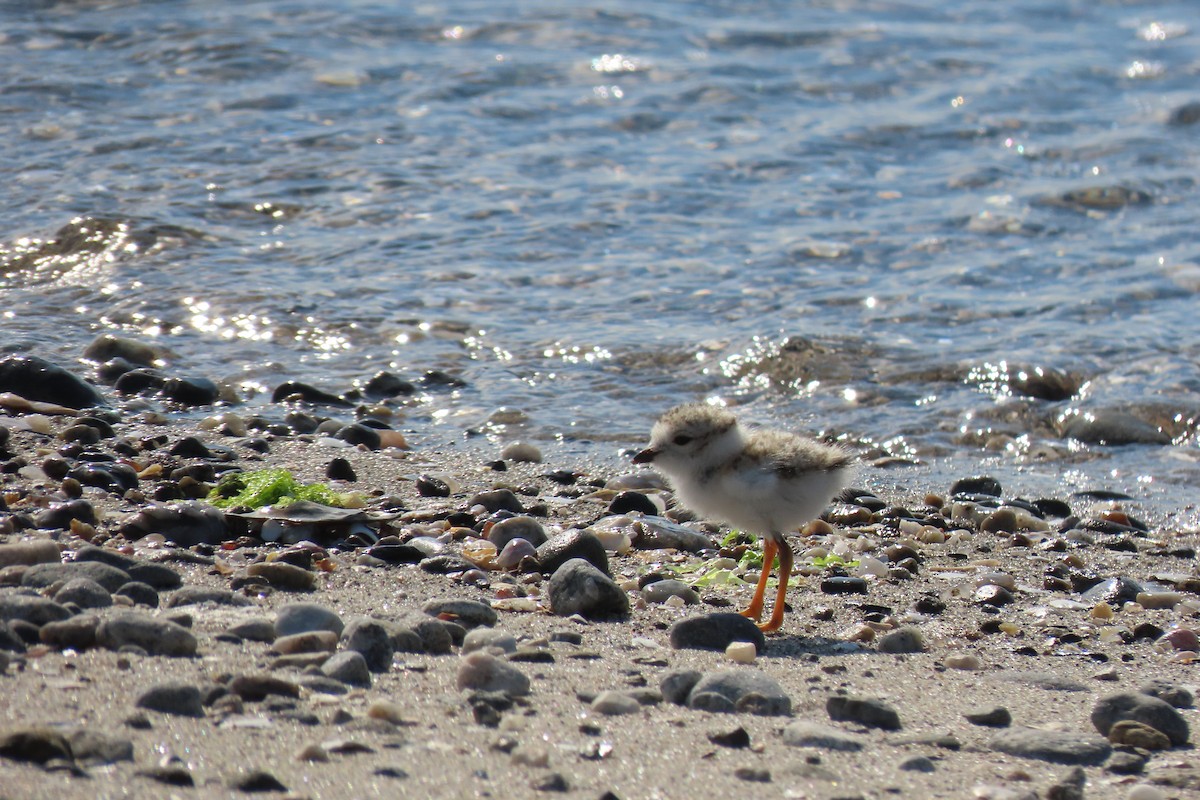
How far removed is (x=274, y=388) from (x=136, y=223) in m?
2.97

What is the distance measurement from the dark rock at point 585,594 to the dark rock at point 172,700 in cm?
159

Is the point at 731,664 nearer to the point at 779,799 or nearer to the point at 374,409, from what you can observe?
the point at 779,799

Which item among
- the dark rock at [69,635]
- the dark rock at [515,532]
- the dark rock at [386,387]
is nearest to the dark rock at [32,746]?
the dark rock at [69,635]

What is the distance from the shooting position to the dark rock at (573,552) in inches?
197

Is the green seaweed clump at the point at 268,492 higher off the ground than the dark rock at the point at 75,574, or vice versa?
the dark rock at the point at 75,574

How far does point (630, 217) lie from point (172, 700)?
25.7 ft

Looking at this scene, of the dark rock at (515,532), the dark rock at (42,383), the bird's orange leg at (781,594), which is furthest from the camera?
the dark rock at (42,383)

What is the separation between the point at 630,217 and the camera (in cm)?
1066

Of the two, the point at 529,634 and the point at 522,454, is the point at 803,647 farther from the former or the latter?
the point at 522,454

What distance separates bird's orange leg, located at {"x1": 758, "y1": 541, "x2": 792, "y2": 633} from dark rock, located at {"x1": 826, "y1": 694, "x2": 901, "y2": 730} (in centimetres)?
82

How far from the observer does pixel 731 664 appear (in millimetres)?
4180

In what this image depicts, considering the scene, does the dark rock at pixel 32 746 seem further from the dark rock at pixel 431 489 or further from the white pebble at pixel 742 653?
the dark rock at pixel 431 489

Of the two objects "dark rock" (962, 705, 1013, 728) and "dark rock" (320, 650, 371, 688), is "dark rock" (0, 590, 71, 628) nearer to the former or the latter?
"dark rock" (320, 650, 371, 688)

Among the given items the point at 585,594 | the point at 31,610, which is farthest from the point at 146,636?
the point at 585,594
